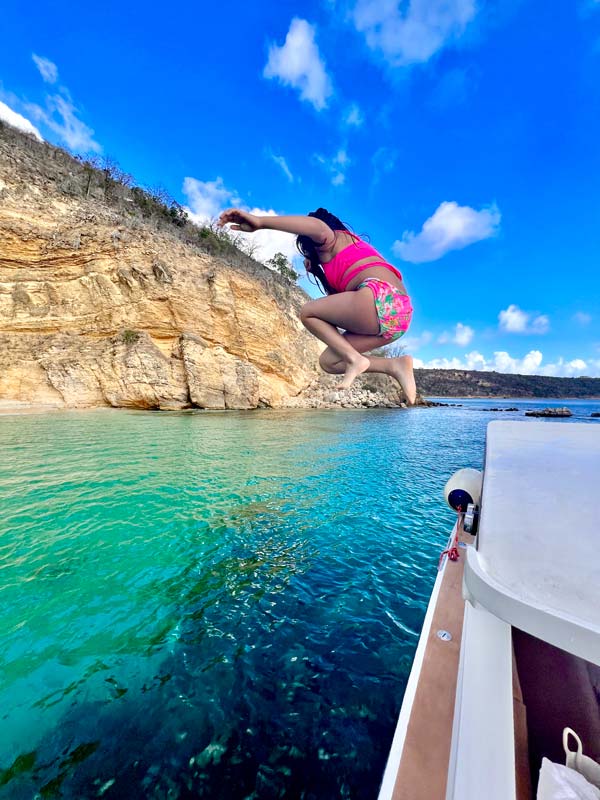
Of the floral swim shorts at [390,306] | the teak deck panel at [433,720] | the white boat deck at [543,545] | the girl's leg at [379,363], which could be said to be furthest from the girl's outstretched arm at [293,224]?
the teak deck panel at [433,720]

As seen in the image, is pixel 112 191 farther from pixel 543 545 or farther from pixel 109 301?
pixel 543 545

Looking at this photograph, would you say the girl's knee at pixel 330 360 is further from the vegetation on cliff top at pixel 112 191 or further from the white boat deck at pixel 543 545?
the vegetation on cliff top at pixel 112 191

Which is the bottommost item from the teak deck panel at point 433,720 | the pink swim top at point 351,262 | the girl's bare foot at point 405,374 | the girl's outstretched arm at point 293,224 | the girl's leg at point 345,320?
the teak deck panel at point 433,720

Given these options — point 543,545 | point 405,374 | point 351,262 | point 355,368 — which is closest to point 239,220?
point 351,262

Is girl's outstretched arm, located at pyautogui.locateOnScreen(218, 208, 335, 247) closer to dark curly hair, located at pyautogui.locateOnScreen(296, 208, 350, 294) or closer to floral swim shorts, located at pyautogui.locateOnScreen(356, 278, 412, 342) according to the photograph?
dark curly hair, located at pyautogui.locateOnScreen(296, 208, 350, 294)

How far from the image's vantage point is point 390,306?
5.93ft

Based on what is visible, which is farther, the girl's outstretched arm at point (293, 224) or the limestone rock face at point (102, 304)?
the limestone rock face at point (102, 304)

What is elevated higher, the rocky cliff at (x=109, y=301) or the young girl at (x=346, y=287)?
the rocky cliff at (x=109, y=301)

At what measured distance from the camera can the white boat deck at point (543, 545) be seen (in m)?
0.69

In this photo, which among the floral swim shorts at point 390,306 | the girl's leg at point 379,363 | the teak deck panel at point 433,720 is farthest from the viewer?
the girl's leg at point 379,363

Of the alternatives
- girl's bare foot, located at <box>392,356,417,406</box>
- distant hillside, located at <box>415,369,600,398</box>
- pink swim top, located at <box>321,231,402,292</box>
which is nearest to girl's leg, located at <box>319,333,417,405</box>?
girl's bare foot, located at <box>392,356,417,406</box>

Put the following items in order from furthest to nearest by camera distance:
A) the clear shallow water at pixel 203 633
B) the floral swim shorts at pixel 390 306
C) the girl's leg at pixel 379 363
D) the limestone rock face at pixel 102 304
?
the limestone rock face at pixel 102 304 < the girl's leg at pixel 379 363 < the floral swim shorts at pixel 390 306 < the clear shallow water at pixel 203 633

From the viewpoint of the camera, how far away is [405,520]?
484cm

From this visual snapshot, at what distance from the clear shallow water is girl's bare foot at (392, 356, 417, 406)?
6.10ft
